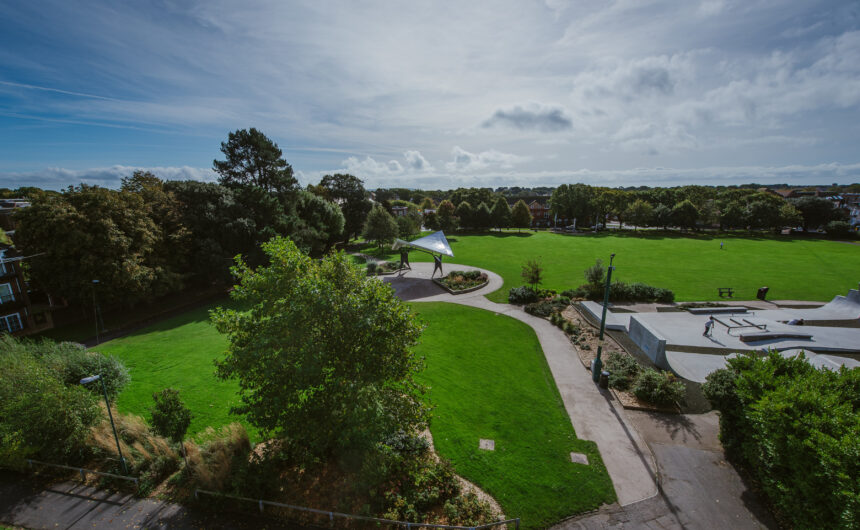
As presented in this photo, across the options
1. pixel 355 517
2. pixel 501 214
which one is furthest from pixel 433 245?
pixel 501 214

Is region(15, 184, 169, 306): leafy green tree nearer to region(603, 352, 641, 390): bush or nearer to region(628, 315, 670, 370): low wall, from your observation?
region(603, 352, 641, 390): bush

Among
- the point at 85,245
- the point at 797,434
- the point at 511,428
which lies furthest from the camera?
the point at 85,245

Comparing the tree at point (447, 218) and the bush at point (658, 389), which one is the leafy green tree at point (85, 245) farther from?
the tree at point (447, 218)

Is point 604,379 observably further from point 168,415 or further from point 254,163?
point 254,163

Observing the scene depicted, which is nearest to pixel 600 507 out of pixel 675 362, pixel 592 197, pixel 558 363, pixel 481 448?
pixel 481 448

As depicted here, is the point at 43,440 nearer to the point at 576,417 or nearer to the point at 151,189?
the point at 576,417
